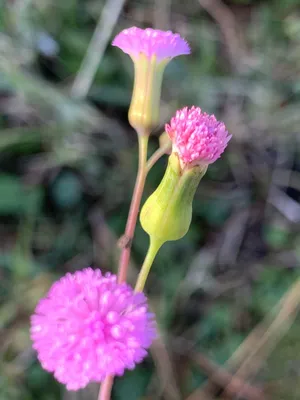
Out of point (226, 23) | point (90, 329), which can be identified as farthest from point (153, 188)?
point (90, 329)

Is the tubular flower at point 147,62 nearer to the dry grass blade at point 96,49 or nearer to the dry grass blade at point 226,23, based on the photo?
the dry grass blade at point 96,49

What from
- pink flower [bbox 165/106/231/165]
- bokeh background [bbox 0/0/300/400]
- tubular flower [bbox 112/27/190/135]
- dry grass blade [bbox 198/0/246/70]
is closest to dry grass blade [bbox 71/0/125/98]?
bokeh background [bbox 0/0/300/400]

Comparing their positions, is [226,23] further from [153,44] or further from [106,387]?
[106,387]

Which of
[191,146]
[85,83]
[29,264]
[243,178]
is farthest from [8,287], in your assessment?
[191,146]

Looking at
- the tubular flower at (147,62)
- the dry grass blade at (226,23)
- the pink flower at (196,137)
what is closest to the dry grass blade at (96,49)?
the dry grass blade at (226,23)

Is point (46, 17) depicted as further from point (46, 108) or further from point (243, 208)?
point (243, 208)

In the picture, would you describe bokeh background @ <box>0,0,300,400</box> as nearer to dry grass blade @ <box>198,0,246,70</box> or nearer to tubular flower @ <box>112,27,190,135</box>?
dry grass blade @ <box>198,0,246,70</box>
